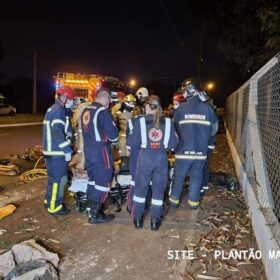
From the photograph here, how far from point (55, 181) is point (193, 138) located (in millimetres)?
2212

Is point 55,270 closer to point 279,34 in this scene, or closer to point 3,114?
point 279,34

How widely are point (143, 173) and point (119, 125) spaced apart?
3.12 m

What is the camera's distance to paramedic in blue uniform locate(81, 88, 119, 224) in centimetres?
580

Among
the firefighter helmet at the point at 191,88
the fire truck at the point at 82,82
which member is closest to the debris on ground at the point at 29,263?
the firefighter helmet at the point at 191,88

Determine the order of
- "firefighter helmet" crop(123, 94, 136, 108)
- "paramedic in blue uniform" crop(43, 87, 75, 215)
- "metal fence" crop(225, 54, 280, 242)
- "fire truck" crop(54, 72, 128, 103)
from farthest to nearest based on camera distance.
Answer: "fire truck" crop(54, 72, 128, 103) < "firefighter helmet" crop(123, 94, 136, 108) < "paramedic in blue uniform" crop(43, 87, 75, 215) < "metal fence" crop(225, 54, 280, 242)

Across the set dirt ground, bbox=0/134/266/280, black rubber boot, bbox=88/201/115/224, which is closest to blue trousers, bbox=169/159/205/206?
dirt ground, bbox=0/134/266/280

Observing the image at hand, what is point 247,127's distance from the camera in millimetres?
7582

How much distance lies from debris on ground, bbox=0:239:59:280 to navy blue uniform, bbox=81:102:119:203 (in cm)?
149

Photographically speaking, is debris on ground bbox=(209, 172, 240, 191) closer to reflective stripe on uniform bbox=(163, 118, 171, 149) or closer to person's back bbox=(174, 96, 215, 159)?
person's back bbox=(174, 96, 215, 159)

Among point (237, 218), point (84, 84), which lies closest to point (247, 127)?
point (237, 218)

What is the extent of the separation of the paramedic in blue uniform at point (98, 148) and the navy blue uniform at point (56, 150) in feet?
1.19

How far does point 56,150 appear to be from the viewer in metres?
6.03

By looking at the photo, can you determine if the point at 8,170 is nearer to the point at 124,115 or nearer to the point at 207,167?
the point at 124,115

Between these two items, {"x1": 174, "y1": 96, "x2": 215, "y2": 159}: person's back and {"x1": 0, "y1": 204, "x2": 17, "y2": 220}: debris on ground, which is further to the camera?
{"x1": 174, "y1": 96, "x2": 215, "y2": 159}: person's back
